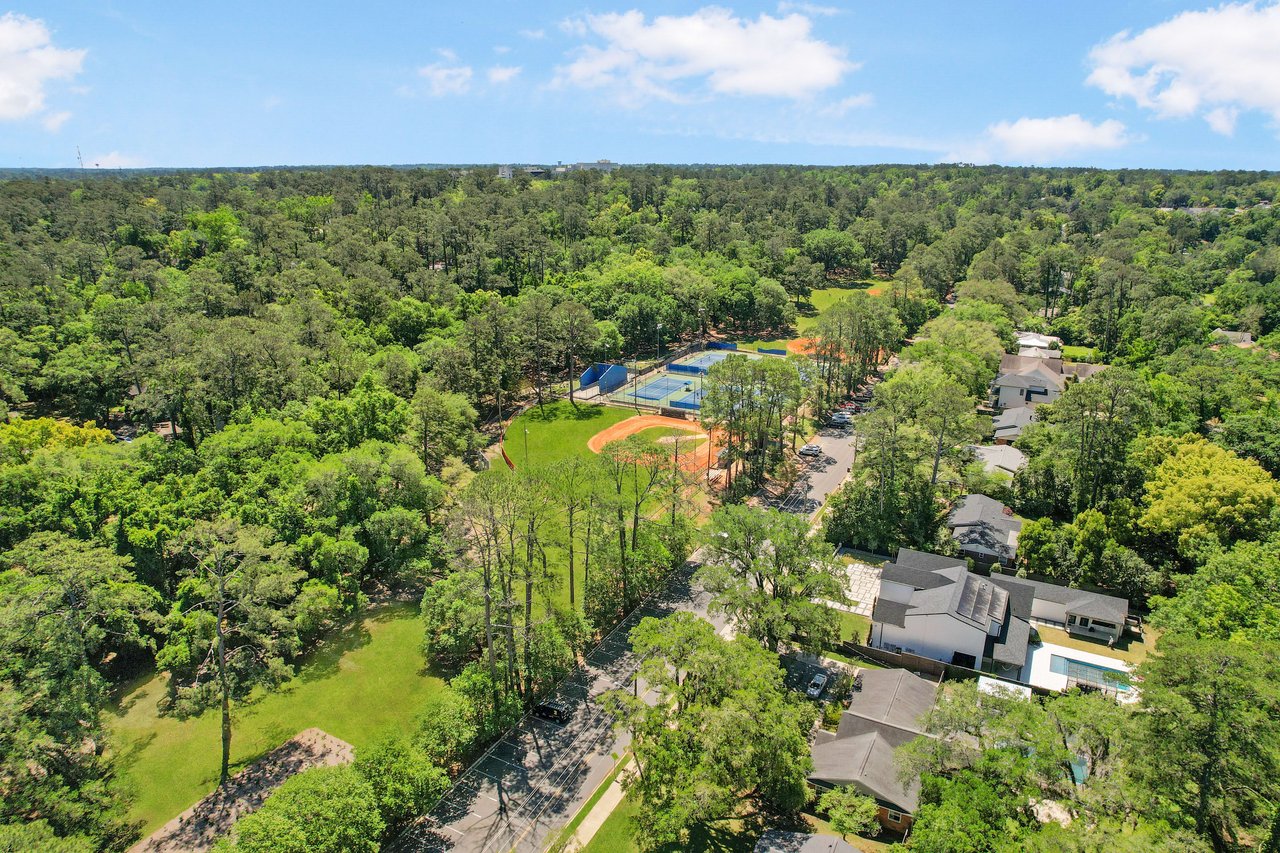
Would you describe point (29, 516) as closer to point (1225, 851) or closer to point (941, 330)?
point (1225, 851)

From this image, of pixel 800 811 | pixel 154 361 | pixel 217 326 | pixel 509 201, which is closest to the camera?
pixel 800 811

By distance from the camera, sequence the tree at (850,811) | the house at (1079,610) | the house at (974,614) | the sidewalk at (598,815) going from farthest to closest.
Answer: the house at (1079,610)
the house at (974,614)
the sidewalk at (598,815)
the tree at (850,811)

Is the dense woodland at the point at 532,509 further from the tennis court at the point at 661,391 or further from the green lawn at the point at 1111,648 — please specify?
the tennis court at the point at 661,391

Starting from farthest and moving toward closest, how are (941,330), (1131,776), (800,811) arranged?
(941,330) → (800,811) → (1131,776)

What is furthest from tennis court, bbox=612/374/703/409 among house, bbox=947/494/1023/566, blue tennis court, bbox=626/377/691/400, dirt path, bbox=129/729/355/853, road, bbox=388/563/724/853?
dirt path, bbox=129/729/355/853

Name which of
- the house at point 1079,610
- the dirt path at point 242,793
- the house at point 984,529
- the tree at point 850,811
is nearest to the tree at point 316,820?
the dirt path at point 242,793

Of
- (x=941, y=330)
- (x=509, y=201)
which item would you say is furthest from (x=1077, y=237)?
(x=509, y=201)
